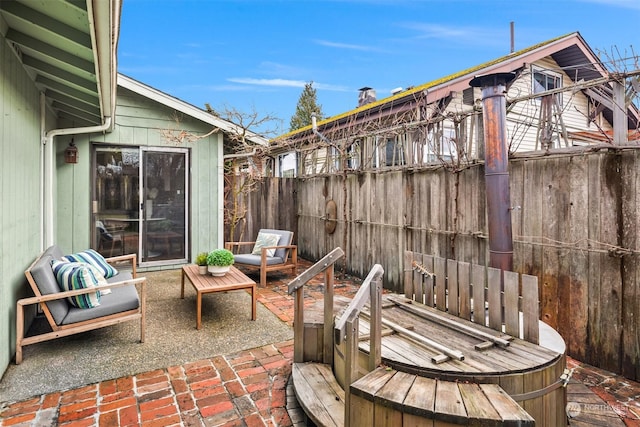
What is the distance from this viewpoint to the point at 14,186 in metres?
3.07

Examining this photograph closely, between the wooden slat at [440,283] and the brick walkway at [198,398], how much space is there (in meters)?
1.18

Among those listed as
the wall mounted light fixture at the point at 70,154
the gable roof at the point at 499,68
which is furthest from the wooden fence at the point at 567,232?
the wall mounted light fixture at the point at 70,154

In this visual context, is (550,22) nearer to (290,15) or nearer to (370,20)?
(370,20)

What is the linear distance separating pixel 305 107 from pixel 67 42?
25.5 metres

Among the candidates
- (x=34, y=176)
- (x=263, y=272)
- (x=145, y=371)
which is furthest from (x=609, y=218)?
(x=34, y=176)

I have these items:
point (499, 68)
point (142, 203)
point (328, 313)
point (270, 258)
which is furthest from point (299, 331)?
point (499, 68)

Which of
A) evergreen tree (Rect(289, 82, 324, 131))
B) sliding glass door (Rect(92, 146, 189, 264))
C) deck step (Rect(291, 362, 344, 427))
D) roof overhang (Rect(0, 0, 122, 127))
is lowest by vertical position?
deck step (Rect(291, 362, 344, 427))

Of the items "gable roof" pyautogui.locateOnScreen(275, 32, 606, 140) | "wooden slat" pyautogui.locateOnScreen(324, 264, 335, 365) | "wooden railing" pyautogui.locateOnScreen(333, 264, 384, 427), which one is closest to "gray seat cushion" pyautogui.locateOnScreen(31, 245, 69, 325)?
"wooden slat" pyautogui.locateOnScreen(324, 264, 335, 365)

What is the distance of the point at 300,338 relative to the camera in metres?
2.79

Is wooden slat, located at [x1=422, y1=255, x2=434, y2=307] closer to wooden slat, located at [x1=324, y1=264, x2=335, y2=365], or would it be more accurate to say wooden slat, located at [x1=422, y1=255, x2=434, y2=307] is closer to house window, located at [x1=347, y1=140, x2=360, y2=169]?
wooden slat, located at [x1=324, y1=264, x2=335, y2=365]

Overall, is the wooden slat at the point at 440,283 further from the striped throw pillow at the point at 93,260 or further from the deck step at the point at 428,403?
the striped throw pillow at the point at 93,260

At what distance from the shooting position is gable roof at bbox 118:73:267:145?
5.85 m

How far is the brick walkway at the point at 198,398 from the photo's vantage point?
7.43 feet

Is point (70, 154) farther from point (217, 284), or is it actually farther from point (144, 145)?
point (217, 284)
